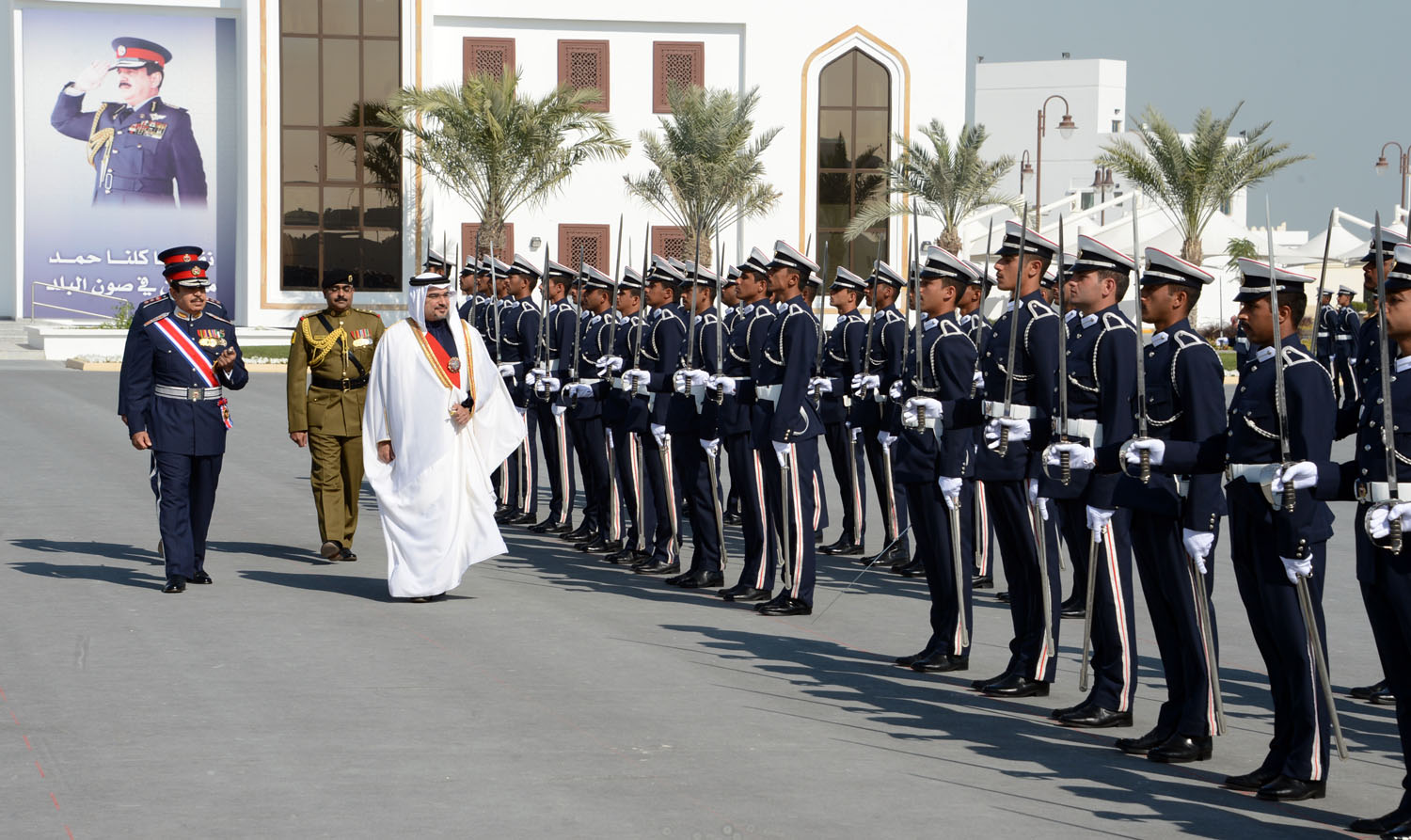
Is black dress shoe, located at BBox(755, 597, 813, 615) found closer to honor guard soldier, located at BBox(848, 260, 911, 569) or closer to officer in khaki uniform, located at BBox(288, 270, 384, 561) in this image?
honor guard soldier, located at BBox(848, 260, 911, 569)

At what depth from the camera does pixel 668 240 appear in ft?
158

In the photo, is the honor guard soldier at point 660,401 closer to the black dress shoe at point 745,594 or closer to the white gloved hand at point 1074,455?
the black dress shoe at point 745,594

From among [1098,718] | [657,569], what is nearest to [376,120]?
[657,569]

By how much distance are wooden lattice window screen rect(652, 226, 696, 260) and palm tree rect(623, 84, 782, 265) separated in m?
4.03

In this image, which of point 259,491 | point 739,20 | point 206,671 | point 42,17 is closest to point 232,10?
point 42,17

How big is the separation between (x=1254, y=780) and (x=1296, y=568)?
2.74 ft

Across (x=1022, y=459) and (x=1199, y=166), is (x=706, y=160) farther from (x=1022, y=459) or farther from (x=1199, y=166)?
(x=1022, y=459)

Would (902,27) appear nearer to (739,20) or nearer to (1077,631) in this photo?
(739,20)

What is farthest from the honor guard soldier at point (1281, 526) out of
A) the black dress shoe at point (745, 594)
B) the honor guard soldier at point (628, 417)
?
the honor guard soldier at point (628, 417)

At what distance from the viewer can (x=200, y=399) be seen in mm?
10547

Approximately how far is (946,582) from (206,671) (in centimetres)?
358

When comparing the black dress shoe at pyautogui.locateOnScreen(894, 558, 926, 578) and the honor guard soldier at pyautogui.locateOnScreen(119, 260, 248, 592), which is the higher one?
the honor guard soldier at pyautogui.locateOnScreen(119, 260, 248, 592)

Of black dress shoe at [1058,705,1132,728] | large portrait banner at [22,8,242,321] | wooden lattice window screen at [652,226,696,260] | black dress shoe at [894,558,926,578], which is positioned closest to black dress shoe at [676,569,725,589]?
black dress shoe at [894,558,926,578]

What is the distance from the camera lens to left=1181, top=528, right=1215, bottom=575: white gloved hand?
675 cm
